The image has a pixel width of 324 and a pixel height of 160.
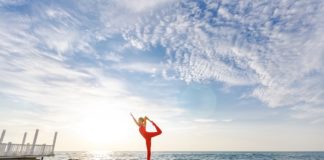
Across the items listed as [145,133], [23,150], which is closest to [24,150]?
[23,150]

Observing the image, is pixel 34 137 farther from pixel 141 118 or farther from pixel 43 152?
pixel 141 118

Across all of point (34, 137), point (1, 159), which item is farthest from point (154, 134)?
point (34, 137)

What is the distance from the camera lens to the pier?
17.6 meters

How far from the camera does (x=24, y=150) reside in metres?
20.1

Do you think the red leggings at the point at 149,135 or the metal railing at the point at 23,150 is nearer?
the red leggings at the point at 149,135

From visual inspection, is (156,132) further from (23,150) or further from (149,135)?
(23,150)

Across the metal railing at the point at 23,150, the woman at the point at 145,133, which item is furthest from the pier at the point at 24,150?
the woman at the point at 145,133

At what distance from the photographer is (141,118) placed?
8219mm

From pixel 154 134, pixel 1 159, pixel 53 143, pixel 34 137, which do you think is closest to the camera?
pixel 154 134

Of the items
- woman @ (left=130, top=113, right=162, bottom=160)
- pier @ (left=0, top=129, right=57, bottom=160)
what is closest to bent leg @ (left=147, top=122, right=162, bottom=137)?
woman @ (left=130, top=113, right=162, bottom=160)

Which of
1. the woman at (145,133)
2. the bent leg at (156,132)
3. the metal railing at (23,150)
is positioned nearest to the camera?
the bent leg at (156,132)

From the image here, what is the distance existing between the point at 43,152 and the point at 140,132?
19169mm

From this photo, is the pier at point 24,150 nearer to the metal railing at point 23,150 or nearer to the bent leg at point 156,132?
the metal railing at point 23,150

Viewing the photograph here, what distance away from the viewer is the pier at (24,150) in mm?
17634
